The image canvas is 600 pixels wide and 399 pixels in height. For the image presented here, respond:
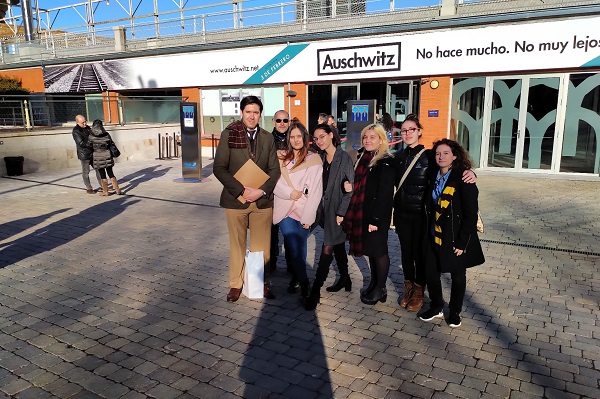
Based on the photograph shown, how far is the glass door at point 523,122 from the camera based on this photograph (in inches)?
501

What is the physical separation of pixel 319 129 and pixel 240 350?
218 centimetres

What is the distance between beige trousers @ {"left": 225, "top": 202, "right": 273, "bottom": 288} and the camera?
4461 mm

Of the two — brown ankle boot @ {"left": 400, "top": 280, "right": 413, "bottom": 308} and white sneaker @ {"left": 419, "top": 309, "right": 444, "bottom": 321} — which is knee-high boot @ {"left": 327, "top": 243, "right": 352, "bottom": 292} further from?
white sneaker @ {"left": 419, "top": 309, "right": 444, "bottom": 321}

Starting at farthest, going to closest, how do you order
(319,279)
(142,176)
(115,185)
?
(142,176), (115,185), (319,279)

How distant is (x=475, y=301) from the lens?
4.66 m

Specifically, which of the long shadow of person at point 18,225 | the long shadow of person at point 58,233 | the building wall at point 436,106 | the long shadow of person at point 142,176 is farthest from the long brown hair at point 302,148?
the building wall at point 436,106

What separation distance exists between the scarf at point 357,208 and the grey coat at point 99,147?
23.9 ft

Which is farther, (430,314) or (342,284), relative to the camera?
(342,284)

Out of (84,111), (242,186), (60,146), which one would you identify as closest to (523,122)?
(242,186)

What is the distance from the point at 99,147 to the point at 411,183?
7.91 m

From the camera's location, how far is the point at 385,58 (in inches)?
570

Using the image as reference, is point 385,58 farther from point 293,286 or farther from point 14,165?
point 14,165

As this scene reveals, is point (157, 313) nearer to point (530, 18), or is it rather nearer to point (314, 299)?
point (314, 299)

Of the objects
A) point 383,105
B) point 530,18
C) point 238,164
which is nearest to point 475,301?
point 238,164
